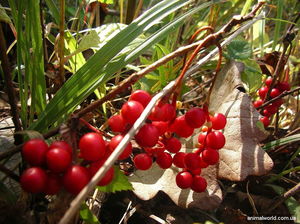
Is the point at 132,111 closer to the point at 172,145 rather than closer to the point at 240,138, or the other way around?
the point at 172,145

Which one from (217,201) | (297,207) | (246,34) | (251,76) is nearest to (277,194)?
(297,207)

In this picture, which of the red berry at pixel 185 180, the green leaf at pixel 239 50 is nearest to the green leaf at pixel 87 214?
the red berry at pixel 185 180

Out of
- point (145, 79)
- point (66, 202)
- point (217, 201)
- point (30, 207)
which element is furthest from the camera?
point (145, 79)

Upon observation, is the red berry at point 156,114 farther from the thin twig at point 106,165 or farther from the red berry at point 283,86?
the red berry at point 283,86

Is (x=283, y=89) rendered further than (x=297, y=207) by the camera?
Yes

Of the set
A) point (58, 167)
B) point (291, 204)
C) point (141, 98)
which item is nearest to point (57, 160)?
point (58, 167)

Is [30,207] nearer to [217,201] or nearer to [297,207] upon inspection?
[217,201]
